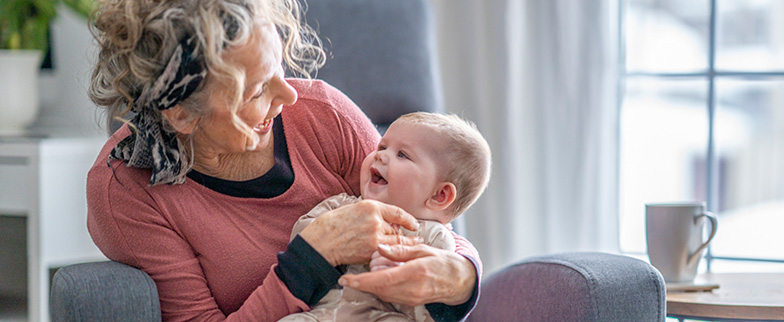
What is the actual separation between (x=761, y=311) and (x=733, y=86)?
1485 mm

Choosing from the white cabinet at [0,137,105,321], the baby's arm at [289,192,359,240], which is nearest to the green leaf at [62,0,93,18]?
the white cabinet at [0,137,105,321]

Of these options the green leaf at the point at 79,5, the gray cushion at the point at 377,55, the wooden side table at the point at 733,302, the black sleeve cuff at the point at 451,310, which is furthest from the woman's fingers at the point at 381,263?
the green leaf at the point at 79,5

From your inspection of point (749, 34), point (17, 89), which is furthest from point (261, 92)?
point (749, 34)

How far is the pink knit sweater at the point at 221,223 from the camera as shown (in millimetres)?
1198

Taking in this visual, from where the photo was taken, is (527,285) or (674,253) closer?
(527,285)

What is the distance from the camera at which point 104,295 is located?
1104 millimetres

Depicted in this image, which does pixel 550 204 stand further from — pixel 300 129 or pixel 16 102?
pixel 16 102

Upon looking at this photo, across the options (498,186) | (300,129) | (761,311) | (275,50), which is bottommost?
(761,311)

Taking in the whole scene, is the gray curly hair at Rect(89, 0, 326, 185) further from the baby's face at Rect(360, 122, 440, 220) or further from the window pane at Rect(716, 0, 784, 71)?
the window pane at Rect(716, 0, 784, 71)

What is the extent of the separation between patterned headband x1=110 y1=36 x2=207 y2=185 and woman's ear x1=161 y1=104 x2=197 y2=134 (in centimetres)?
3

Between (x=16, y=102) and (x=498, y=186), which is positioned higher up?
(x=16, y=102)

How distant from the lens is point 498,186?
239 cm

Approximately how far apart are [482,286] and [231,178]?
0.58 meters

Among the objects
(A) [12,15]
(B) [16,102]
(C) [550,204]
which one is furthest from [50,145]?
(C) [550,204]
